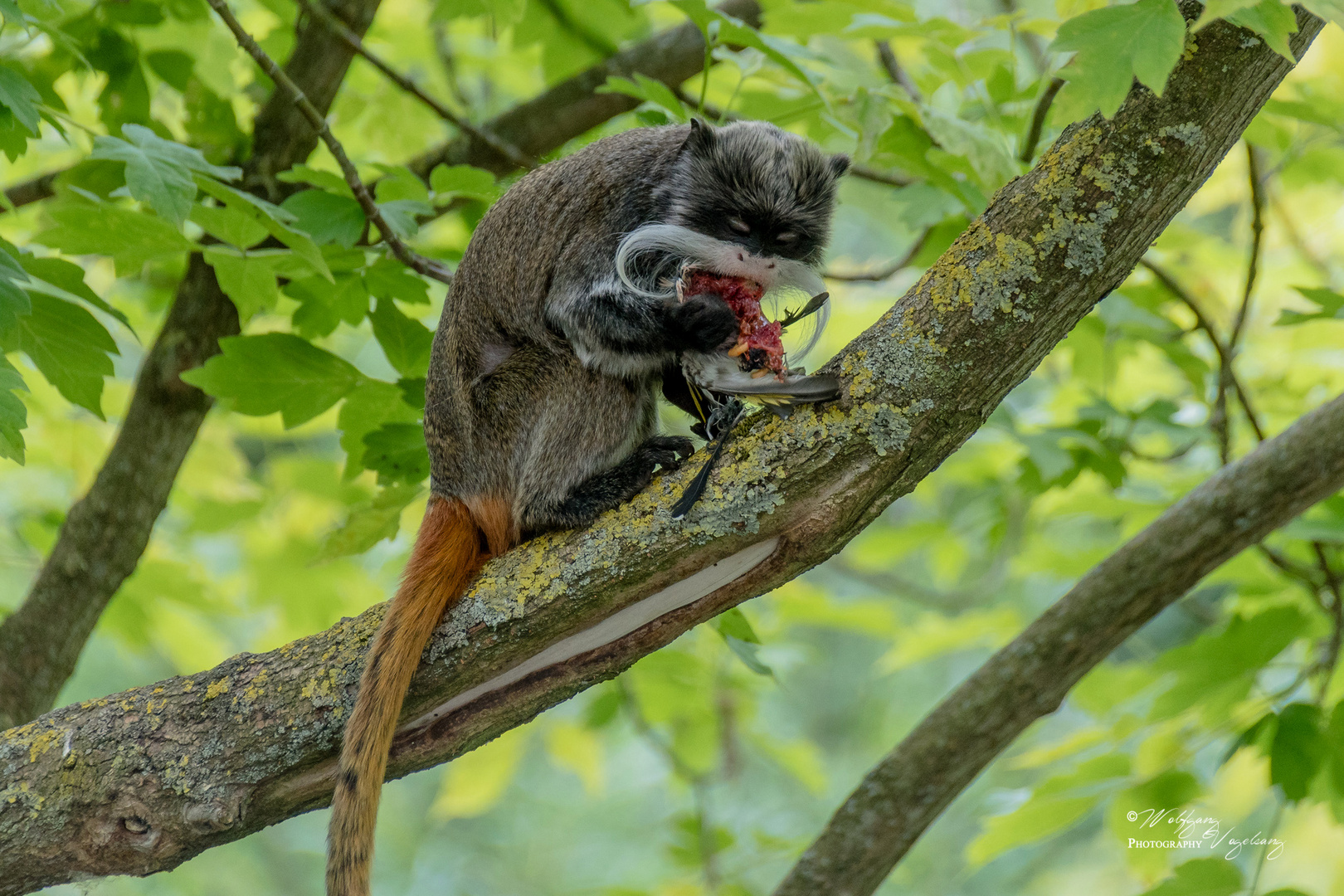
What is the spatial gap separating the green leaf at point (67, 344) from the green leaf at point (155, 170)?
1.58 ft

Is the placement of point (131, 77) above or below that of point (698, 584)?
above

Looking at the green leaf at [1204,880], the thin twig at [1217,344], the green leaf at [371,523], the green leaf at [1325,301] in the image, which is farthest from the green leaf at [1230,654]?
the green leaf at [371,523]

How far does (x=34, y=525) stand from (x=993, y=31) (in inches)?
193

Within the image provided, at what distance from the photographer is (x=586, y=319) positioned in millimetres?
3342

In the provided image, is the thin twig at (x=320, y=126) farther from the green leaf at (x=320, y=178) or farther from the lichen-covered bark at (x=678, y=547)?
the lichen-covered bark at (x=678, y=547)

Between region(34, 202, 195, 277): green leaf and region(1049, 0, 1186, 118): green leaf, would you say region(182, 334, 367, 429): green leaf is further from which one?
region(1049, 0, 1186, 118): green leaf

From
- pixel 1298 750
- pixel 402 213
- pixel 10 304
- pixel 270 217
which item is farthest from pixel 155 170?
pixel 1298 750

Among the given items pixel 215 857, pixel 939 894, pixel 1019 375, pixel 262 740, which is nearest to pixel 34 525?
pixel 262 740

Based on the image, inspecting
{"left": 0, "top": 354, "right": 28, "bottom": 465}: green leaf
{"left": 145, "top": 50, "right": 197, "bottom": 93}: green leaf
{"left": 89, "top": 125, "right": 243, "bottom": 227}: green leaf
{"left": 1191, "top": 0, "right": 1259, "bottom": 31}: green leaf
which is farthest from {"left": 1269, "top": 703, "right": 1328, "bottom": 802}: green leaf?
{"left": 145, "top": 50, "right": 197, "bottom": 93}: green leaf

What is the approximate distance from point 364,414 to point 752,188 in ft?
5.12

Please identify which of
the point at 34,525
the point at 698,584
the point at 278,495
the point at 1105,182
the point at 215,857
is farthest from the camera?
the point at 215,857

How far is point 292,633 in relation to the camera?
579cm

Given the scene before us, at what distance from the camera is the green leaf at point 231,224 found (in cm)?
317

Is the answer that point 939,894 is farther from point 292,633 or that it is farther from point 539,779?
point 292,633
